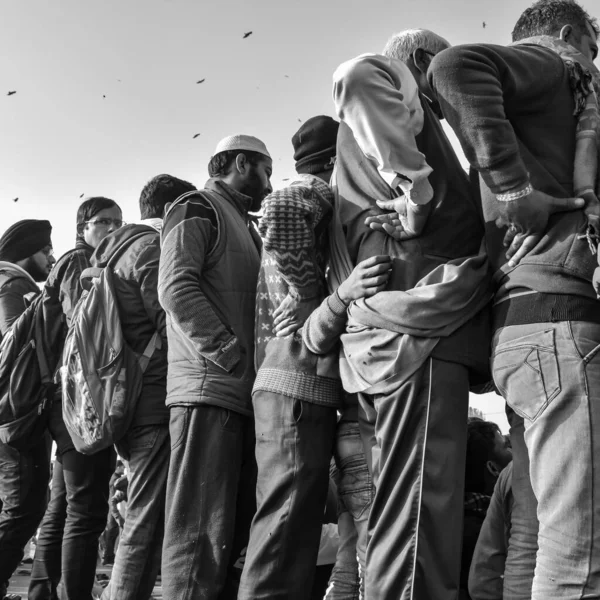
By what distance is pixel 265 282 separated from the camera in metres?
3.35

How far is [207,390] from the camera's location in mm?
3482

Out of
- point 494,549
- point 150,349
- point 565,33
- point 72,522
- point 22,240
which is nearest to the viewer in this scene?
point 565,33

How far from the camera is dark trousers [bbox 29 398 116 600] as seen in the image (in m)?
4.51

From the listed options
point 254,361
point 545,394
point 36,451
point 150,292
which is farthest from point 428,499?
point 36,451

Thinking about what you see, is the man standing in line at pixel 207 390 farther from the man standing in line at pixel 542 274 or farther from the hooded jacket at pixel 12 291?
the hooded jacket at pixel 12 291

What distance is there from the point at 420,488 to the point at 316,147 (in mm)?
1652

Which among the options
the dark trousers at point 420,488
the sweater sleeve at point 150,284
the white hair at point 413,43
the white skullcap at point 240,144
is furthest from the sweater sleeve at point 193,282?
the white hair at point 413,43

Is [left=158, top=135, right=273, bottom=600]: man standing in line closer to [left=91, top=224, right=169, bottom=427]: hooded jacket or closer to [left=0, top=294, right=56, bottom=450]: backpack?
[left=91, top=224, right=169, bottom=427]: hooded jacket

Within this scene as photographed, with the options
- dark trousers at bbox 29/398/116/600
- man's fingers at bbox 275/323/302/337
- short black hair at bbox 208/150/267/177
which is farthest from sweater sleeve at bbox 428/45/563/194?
dark trousers at bbox 29/398/116/600

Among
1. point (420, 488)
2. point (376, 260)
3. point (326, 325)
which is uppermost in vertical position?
point (376, 260)

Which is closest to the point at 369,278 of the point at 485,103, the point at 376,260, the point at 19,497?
the point at 376,260

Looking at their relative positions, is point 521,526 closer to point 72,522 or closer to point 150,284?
point 150,284

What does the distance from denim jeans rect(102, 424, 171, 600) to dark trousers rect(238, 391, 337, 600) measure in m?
1.11

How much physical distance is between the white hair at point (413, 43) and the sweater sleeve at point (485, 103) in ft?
1.78
